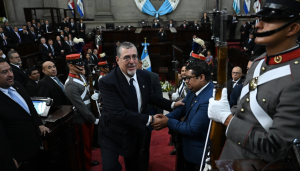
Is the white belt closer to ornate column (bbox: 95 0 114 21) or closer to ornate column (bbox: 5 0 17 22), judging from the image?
ornate column (bbox: 95 0 114 21)

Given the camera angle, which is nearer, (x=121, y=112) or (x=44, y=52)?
(x=121, y=112)

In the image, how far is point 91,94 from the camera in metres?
3.38

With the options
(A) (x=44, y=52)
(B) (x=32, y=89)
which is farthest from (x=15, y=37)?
(B) (x=32, y=89)

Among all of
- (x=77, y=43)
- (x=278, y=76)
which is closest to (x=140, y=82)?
(x=278, y=76)

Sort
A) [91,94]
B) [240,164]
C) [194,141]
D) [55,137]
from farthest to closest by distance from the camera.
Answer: [91,94] < [55,137] < [194,141] < [240,164]

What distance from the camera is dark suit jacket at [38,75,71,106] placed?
3.25 meters

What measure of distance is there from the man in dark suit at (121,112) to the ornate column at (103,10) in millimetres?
14381

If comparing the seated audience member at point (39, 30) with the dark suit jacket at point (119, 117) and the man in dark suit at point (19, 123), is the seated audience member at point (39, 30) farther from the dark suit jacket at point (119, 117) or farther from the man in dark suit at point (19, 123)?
the dark suit jacket at point (119, 117)

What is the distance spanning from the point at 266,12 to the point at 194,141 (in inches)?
52.1

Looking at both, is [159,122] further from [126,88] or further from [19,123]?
[19,123]

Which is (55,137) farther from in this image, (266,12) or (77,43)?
(77,43)

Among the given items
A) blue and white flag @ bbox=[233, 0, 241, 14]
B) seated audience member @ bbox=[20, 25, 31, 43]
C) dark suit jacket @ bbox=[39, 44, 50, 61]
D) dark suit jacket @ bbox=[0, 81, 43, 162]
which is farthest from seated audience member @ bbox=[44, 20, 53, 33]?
dark suit jacket @ bbox=[0, 81, 43, 162]

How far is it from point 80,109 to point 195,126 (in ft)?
5.69

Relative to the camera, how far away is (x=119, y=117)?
83.9 inches
